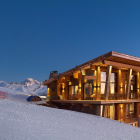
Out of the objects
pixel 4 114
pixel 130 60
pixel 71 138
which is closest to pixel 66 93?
pixel 130 60

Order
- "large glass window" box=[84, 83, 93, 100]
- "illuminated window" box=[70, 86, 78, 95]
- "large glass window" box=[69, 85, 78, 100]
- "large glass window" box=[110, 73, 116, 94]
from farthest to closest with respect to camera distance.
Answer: "illuminated window" box=[70, 86, 78, 95] < "large glass window" box=[69, 85, 78, 100] < "large glass window" box=[110, 73, 116, 94] < "large glass window" box=[84, 83, 93, 100]

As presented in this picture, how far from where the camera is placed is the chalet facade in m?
19.1

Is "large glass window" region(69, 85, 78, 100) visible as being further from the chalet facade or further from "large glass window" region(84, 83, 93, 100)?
"large glass window" region(84, 83, 93, 100)

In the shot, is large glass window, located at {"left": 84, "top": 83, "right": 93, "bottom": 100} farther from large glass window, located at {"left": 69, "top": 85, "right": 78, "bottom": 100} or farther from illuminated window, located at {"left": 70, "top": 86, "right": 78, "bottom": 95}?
illuminated window, located at {"left": 70, "top": 86, "right": 78, "bottom": 95}

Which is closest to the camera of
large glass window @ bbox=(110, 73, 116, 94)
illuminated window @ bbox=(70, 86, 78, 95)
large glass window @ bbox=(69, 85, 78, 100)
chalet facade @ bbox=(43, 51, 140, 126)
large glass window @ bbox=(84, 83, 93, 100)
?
chalet facade @ bbox=(43, 51, 140, 126)

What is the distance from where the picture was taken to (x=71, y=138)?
7.88m

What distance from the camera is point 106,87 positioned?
19.2m

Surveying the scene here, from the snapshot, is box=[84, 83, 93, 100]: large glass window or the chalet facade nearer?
the chalet facade

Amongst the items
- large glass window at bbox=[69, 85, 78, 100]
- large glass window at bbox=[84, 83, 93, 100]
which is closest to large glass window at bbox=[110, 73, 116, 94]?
large glass window at bbox=[84, 83, 93, 100]

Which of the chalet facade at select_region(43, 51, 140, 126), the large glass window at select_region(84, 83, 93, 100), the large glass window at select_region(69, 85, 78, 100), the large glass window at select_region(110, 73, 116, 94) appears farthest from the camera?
the large glass window at select_region(69, 85, 78, 100)

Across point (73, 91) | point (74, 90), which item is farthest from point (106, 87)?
point (73, 91)

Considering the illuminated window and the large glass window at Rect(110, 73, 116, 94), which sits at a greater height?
the large glass window at Rect(110, 73, 116, 94)

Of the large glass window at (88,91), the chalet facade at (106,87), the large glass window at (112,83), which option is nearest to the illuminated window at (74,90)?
the chalet facade at (106,87)

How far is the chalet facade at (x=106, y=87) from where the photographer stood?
19141 millimetres
